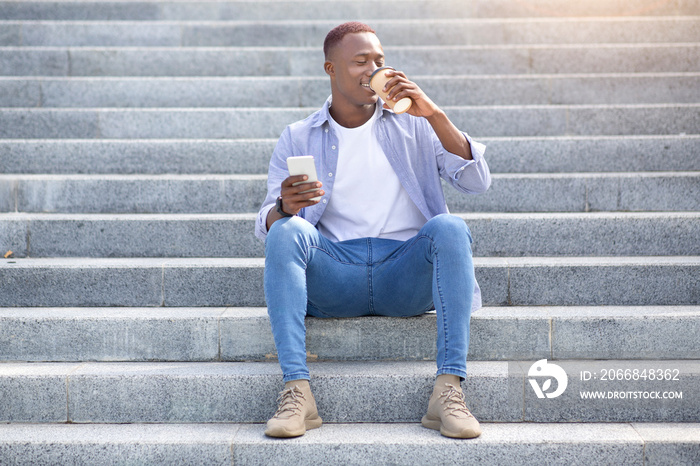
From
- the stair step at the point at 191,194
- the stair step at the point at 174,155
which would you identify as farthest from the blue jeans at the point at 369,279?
the stair step at the point at 174,155

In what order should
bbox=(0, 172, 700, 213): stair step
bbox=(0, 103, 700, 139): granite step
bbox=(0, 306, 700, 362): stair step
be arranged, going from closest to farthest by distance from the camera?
bbox=(0, 306, 700, 362): stair step < bbox=(0, 172, 700, 213): stair step < bbox=(0, 103, 700, 139): granite step

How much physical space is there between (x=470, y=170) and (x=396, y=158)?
1.14 feet

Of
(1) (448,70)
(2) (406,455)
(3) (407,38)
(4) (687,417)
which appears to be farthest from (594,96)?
(2) (406,455)

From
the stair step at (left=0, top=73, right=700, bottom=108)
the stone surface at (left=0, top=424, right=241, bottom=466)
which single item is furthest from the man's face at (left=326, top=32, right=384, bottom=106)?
the stair step at (left=0, top=73, right=700, bottom=108)

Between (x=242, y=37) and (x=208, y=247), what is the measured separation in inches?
110

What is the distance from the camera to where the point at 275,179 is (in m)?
2.99

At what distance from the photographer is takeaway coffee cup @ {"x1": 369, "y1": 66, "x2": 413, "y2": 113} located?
2656mm

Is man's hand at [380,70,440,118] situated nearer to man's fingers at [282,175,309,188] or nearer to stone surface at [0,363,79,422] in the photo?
man's fingers at [282,175,309,188]

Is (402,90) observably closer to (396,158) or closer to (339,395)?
(396,158)

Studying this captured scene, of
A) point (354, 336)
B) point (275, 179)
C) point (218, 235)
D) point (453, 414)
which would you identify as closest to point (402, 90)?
point (275, 179)

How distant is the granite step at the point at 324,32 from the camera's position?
5.64 meters

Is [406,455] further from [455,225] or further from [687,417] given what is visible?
[687,417]

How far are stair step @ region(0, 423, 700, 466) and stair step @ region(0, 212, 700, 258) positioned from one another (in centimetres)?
118

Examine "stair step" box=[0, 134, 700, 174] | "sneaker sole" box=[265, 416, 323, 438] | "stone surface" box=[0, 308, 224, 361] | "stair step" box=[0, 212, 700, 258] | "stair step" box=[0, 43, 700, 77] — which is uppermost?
"stair step" box=[0, 43, 700, 77]
